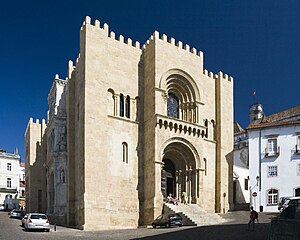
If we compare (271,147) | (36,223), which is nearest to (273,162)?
(271,147)

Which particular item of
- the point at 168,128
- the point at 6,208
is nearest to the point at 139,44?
the point at 168,128

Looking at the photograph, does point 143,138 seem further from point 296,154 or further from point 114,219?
point 296,154

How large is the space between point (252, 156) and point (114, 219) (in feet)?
52.4

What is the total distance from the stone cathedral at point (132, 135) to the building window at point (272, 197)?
3967mm

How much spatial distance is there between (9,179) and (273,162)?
161 feet

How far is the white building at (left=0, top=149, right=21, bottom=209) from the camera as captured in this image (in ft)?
227

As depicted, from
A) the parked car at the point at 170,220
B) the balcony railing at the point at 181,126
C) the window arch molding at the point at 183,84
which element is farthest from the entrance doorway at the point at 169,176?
the parked car at the point at 170,220

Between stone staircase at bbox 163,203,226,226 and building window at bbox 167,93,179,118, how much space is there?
27.0 ft

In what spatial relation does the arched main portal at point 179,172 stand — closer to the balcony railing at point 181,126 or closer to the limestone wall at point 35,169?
the balcony railing at point 181,126

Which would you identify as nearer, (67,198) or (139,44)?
(67,198)

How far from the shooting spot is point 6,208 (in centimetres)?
6669

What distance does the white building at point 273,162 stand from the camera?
37688 mm

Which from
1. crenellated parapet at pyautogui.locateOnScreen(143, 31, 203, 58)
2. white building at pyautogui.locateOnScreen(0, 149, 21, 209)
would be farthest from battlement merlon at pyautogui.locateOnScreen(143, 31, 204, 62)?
white building at pyautogui.locateOnScreen(0, 149, 21, 209)

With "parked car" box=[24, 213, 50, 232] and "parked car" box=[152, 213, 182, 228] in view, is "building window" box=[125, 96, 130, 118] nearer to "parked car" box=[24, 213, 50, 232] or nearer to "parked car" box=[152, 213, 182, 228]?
"parked car" box=[152, 213, 182, 228]
